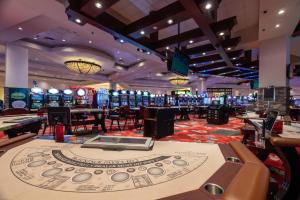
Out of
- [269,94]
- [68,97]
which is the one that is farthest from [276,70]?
[68,97]

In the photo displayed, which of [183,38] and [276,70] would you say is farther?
[276,70]

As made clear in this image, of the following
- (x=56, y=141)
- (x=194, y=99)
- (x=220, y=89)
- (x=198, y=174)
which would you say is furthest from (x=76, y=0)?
(x=220, y=89)

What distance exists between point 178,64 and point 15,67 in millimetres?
6184

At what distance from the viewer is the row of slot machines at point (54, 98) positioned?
840 cm

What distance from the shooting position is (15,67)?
670cm

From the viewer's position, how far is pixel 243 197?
606 millimetres

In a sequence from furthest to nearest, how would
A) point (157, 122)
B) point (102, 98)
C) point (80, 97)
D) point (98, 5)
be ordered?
point (80, 97) < point (102, 98) < point (157, 122) < point (98, 5)

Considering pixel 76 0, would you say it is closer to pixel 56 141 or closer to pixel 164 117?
pixel 56 141

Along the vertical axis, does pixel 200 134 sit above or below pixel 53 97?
below

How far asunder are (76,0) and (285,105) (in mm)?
7290

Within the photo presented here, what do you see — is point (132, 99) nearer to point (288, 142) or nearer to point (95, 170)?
point (288, 142)

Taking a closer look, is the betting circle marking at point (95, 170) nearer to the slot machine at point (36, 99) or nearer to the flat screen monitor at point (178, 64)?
the flat screen monitor at point (178, 64)

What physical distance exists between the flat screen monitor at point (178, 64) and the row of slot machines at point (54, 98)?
18.4ft

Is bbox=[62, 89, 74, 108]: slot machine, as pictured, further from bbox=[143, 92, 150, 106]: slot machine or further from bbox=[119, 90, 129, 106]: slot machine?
bbox=[143, 92, 150, 106]: slot machine
